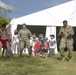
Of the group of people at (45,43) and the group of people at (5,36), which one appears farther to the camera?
the group of people at (5,36)

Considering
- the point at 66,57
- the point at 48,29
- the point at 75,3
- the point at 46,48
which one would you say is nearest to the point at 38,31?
the point at 48,29

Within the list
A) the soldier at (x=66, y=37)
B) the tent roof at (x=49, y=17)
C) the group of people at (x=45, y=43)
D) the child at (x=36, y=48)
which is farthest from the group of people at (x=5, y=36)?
the tent roof at (x=49, y=17)

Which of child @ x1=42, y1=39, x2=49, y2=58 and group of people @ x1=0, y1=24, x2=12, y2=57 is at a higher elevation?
group of people @ x1=0, y1=24, x2=12, y2=57

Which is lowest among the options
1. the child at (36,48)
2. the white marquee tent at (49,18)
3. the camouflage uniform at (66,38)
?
the child at (36,48)

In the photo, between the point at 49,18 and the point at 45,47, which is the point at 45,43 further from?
the point at 49,18

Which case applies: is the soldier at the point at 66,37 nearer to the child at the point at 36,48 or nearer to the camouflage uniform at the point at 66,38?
the camouflage uniform at the point at 66,38

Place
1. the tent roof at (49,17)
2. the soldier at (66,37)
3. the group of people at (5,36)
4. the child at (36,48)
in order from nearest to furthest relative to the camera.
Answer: the soldier at (66,37) < the group of people at (5,36) < the child at (36,48) < the tent roof at (49,17)

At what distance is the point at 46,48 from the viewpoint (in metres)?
13.8

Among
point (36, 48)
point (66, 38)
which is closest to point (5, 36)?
point (66, 38)

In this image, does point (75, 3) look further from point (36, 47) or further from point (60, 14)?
point (36, 47)

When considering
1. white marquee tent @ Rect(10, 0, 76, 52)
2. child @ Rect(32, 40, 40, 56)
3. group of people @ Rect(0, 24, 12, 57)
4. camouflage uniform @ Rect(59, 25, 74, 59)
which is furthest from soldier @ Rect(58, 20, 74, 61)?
white marquee tent @ Rect(10, 0, 76, 52)

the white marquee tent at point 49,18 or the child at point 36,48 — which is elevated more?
the white marquee tent at point 49,18

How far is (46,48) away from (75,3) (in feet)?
18.4

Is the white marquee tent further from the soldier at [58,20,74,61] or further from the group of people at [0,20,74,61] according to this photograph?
the soldier at [58,20,74,61]
